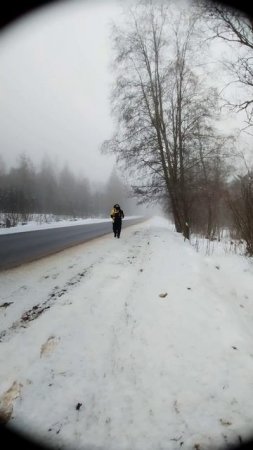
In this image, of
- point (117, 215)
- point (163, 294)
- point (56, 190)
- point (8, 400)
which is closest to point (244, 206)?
point (163, 294)

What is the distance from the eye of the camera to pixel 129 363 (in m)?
2.62

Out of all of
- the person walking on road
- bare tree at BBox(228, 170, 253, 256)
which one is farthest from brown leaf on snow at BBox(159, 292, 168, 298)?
the person walking on road

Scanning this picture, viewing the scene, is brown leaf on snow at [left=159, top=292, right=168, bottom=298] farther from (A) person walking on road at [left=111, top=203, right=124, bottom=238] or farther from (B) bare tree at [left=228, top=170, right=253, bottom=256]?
(A) person walking on road at [left=111, top=203, right=124, bottom=238]

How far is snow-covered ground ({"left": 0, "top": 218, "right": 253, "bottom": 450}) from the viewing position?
194cm

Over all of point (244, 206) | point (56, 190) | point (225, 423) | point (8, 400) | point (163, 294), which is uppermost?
point (56, 190)

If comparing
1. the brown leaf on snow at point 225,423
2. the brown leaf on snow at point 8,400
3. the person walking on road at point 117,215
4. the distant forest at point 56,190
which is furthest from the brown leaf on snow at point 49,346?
the distant forest at point 56,190

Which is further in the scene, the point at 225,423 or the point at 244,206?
the point at 244,206

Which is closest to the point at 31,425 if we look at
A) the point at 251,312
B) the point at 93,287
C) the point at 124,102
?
the point at 93,287

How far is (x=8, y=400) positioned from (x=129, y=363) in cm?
111

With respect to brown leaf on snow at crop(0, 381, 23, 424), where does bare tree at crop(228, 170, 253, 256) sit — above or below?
above

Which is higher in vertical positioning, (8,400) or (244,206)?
(244,206)

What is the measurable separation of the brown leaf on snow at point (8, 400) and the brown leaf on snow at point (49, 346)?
1.52ft

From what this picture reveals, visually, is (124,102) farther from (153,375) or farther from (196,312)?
(153,375)

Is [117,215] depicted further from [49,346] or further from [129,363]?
[129,363]
